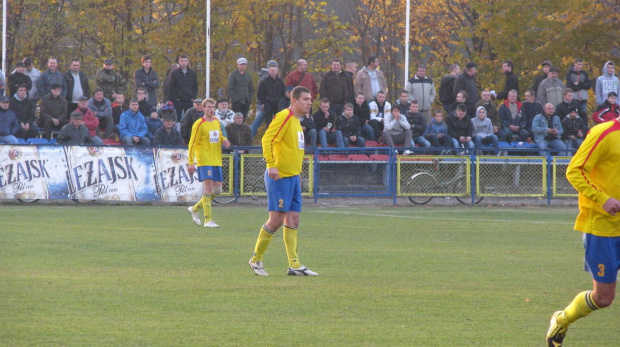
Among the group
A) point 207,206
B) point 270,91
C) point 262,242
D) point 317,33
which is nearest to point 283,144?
point 262,242

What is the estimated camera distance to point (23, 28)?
36.1 m

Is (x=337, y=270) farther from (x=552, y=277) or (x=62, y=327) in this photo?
(x=62, y=327)

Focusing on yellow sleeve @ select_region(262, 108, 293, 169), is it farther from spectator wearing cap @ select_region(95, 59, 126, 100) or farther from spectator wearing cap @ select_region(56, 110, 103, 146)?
spectator wearing cap @ select_region(95, 59, 126, 100)

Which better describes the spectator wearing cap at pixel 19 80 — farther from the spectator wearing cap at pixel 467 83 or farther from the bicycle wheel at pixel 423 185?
the spectator wearing cap at pixel 467 83

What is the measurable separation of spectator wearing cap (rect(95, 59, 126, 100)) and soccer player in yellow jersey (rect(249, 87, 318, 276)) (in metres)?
14.3

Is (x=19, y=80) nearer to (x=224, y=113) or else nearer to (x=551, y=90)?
(x=224, y=113)

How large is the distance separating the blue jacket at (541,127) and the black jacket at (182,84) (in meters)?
8.59

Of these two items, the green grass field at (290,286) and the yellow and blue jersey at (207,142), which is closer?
the green grass field at (290,286)

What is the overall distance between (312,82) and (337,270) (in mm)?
13612

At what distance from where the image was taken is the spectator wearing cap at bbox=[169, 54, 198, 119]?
2428cm

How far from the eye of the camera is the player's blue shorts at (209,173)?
672 inches

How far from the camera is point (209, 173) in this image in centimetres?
1708

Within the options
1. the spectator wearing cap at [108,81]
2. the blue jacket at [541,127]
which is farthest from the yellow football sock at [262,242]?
the blue jacket at [541,127]

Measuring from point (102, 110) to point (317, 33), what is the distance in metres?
17.2
